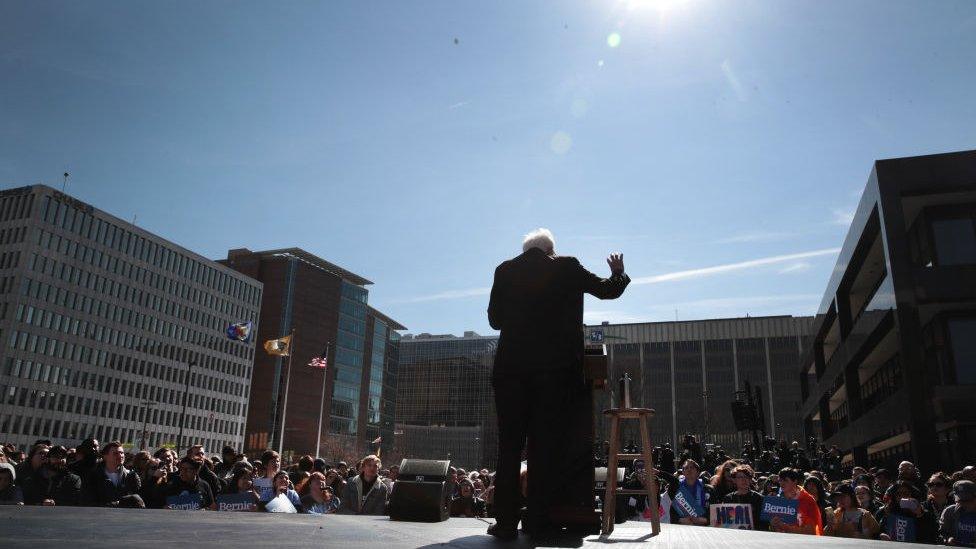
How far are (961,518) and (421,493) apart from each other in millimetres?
5976

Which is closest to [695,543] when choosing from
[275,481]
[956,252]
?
[275,481]

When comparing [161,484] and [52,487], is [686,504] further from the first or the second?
[52,487]

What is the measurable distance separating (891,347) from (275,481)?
87.1 ft

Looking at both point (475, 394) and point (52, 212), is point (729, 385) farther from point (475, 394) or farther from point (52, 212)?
point (52, 212)

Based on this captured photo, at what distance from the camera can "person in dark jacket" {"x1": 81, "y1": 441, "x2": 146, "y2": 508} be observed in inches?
303

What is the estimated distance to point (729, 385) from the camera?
10862 cm

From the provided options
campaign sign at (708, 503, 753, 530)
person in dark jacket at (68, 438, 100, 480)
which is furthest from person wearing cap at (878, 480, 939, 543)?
person in dark jacket at (68, 438, 100, 480)

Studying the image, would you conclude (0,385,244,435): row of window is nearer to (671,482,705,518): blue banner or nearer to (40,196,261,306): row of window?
(40,196,261,306): row of window

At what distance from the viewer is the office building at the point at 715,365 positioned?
348 ft

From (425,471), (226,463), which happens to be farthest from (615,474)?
(226,463)

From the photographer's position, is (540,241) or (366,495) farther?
(366,495)

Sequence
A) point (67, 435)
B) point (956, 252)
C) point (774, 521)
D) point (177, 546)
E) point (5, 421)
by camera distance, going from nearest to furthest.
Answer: point (177, 546) → point (774, 521) → point (956, 252) → point (5, 421) → point (67, 435)

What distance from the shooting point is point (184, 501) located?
7539 millimetres

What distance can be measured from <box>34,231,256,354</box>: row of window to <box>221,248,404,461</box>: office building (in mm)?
7259
